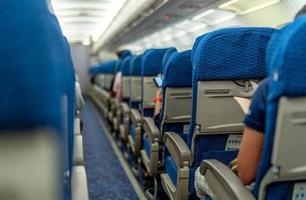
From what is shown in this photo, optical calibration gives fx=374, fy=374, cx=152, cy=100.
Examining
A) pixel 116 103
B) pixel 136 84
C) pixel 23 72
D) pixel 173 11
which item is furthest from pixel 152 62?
pixel 23 72

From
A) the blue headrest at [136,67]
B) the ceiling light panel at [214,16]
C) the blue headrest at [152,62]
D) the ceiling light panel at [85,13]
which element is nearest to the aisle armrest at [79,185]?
the blue headrest at [152,62]

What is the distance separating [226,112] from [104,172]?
2.89 m

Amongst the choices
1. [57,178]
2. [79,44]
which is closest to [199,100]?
[57,178]

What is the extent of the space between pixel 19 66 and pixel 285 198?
122 centimetres

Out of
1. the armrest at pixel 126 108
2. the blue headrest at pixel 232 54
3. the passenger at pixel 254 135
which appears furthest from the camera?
the armrest at pixel 126 108

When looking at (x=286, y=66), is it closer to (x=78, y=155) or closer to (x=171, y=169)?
(x=78, y=155)

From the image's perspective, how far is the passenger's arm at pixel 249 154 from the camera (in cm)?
153

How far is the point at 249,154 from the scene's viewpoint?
1.57m

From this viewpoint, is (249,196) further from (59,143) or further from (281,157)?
(59,143)

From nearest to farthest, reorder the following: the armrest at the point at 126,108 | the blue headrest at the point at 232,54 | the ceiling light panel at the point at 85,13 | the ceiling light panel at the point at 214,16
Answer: the blue headrest at the point at 232,54
the armrest at the point at 126,108
the ceiling light panel at the point at 214,16
the ceiling light panel at the point at 85,13

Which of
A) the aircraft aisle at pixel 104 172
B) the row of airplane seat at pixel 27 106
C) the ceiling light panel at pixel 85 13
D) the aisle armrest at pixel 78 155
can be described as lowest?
the aircraft aisle at pixel 104 172

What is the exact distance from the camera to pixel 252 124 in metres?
1.52

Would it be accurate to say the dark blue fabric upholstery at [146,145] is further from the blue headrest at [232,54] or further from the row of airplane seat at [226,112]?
the blue headrest at [232,54]

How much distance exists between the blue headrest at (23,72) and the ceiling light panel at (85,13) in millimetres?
8005
